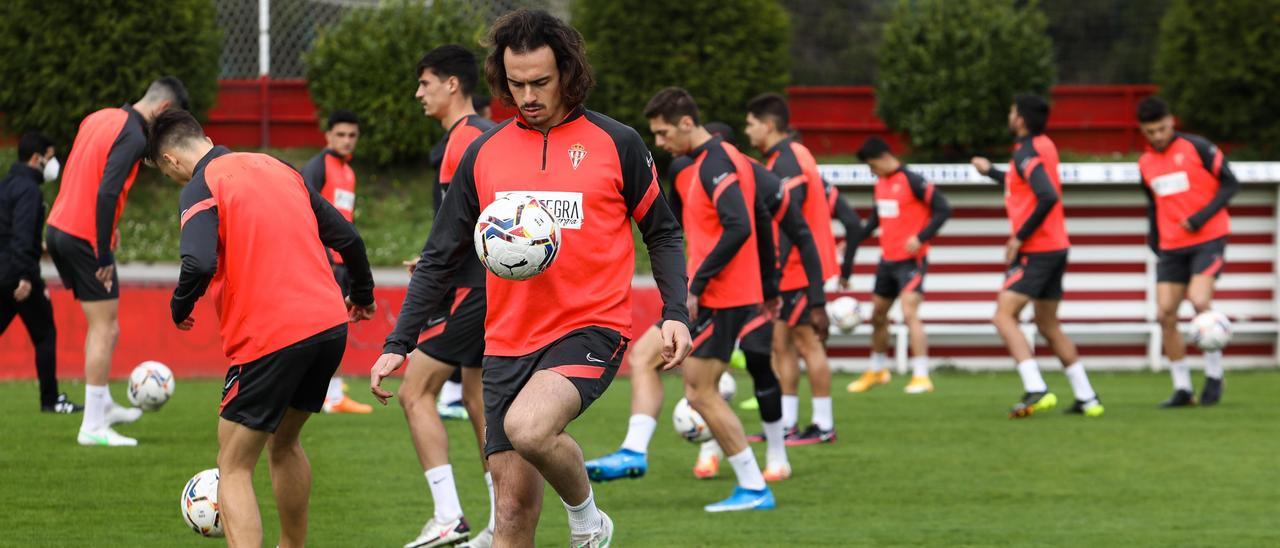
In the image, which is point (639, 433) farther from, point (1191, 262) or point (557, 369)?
point (1191, 262)

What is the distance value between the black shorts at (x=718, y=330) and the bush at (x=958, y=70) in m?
12.5

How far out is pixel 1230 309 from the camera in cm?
1884

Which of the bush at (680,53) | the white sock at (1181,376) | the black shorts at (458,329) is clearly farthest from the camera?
the bush at (680,53)

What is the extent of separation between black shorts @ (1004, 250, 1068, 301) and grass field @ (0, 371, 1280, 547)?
998 mm

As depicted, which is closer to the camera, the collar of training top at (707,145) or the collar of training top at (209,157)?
the collar of training top at (209,157)

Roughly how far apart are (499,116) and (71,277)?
12.3 m

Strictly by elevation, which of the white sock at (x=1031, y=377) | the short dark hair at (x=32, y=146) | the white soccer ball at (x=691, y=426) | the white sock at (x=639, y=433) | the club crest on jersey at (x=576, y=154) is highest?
the club crest on jersey at (x=576, y=154)

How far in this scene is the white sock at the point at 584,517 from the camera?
5270 mm

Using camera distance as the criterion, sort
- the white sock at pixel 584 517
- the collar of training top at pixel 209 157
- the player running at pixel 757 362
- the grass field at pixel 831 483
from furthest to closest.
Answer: the player running at pixel 757 362, the grass field at pixel 831 483, the collar of training top at pixel 209 157, the white sock at pixel 584 517

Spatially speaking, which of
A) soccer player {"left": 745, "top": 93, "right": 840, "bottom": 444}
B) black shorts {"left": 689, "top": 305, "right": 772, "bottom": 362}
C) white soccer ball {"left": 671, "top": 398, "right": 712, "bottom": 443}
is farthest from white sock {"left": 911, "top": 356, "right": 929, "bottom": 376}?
black shorts {"left": 689, "top": 305, "right": 772, "bottom": 362}

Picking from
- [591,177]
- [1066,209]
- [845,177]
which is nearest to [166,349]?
[845,177]

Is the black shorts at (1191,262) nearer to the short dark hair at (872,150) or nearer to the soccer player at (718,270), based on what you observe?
the short dark hair at (872,150)

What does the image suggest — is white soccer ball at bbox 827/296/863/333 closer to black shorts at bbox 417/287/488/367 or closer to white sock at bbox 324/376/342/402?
white sock at bbox 324/376/342/402

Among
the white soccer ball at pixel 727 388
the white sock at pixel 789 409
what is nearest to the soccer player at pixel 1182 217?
the white sock at pixel 789 409
